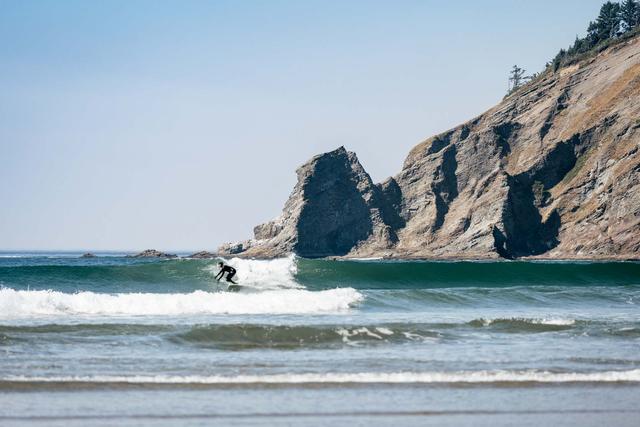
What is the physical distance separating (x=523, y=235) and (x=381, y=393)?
93.5 meters

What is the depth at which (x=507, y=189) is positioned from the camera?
341ft

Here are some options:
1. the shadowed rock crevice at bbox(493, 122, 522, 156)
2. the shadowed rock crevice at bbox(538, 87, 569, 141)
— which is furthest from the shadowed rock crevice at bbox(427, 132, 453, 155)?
the shadowed rock crevice at bbox(538, 87, 569, 141)

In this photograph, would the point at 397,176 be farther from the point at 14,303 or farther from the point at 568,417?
the point at 568,417

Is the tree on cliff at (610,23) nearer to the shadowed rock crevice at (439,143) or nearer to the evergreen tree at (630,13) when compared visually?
the evergreen tree at (630,13)

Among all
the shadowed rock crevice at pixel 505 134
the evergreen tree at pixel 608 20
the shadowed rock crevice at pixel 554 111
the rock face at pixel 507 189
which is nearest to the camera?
the rock face at pixel 507 189

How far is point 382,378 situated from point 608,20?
428 ft

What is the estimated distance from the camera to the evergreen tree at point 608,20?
A: 133500mm

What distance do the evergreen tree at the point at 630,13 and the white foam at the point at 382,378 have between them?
5086 inches

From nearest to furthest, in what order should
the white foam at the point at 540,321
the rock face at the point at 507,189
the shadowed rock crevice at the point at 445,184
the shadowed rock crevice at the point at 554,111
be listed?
the white foam at the point at 540,321 → the rock face at the point at 507,189 → the shadowed rock crevice at the point at 554,111 → the shadowed rock crevice at the point at 445,184

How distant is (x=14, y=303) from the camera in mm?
25594

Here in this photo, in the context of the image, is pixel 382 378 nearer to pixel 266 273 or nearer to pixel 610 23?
pixel 266 273

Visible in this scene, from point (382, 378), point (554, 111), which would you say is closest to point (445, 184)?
point (554, 111)

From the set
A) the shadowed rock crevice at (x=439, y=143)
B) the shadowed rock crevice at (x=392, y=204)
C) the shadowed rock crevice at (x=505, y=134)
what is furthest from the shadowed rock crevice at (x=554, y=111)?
the shadowed rock crevice at (x=392, y=204)

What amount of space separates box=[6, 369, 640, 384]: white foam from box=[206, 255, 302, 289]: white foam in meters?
18.4
